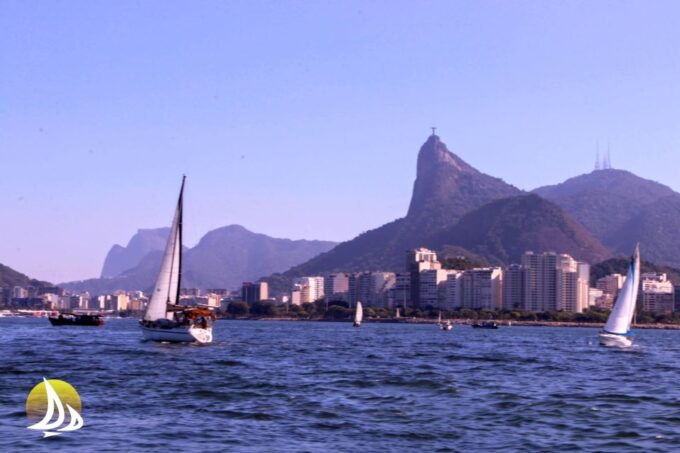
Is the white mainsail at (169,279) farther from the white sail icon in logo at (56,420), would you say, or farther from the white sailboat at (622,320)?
the white sail icon in logo at (56,420)

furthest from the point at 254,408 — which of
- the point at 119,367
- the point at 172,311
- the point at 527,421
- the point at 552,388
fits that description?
the point at 172,311

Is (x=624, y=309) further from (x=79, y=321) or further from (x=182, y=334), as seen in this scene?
(x=79, y=321)

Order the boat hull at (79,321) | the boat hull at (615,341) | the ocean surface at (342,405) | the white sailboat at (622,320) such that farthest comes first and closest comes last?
the boat hull at (79,321) < the white sailboat at (622,320) < the boat hull at (615,341) < the ocean surface at (342,405)

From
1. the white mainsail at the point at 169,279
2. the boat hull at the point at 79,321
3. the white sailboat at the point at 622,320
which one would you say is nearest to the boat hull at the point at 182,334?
the white mainsail at the point at 169,279

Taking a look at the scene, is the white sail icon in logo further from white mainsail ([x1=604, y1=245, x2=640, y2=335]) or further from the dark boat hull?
the dark boat hull

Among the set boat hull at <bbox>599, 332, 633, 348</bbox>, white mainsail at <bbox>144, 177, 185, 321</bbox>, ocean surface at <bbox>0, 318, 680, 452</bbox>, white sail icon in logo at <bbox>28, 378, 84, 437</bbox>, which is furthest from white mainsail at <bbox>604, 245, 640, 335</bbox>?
white sail icon in logo at <bbox>28, 378, 84, 437</bbox>

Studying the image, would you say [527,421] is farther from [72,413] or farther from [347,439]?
[72,413]
